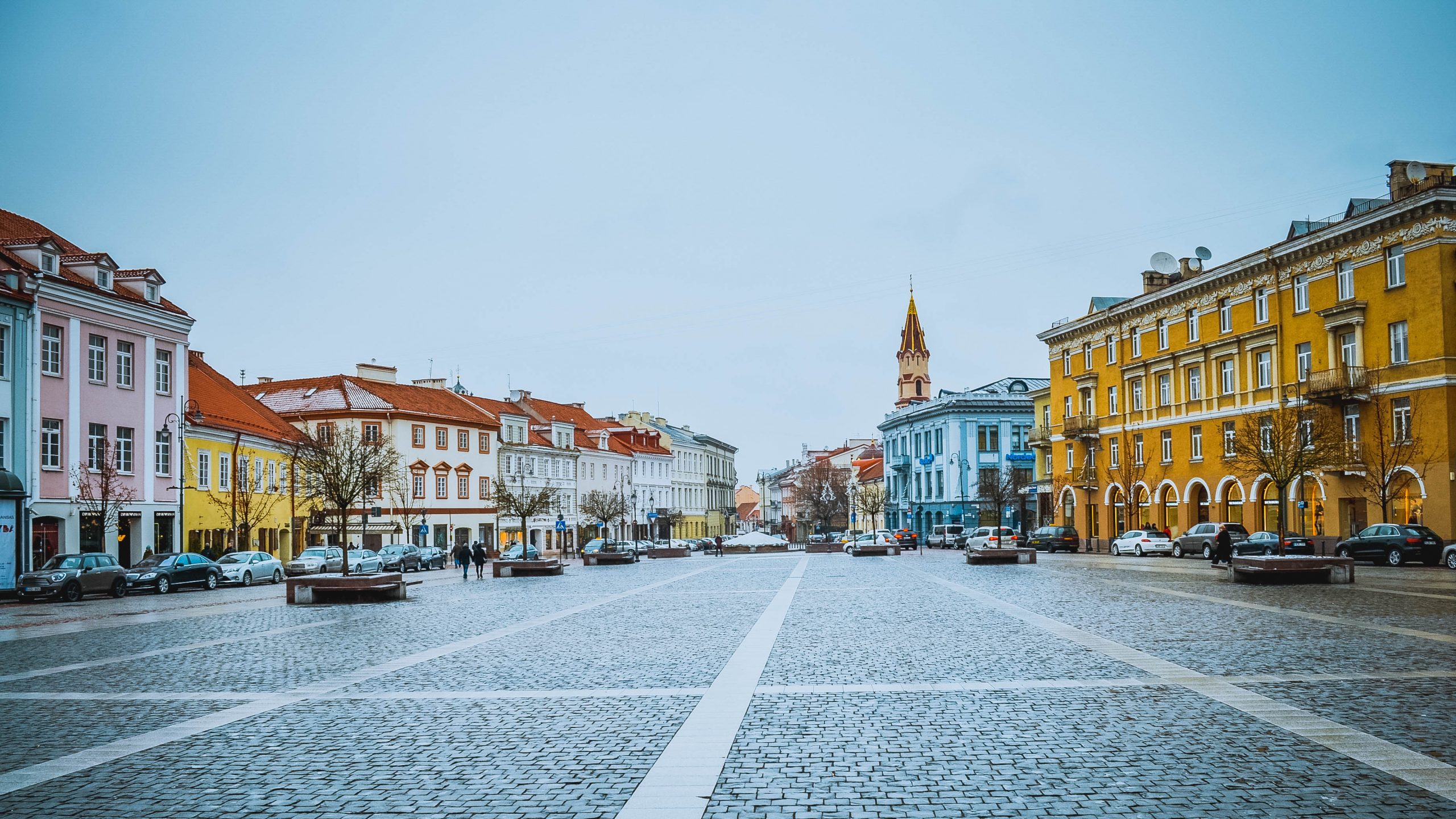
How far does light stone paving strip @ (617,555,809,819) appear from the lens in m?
7.12

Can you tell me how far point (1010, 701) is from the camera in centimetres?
1088

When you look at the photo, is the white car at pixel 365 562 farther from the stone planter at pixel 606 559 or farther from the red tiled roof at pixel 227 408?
the stone planter at pixel 606 559

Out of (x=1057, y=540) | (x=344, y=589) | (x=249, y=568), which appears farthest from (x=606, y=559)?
(x=344, y=589)

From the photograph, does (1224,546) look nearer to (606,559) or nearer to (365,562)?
(606,559)

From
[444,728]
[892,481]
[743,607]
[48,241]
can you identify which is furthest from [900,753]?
[892,481]

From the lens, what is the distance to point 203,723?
10.5m

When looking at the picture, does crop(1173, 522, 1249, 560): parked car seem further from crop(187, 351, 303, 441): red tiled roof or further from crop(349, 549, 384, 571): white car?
crop(187, 351, 303, 441): red tiled roof

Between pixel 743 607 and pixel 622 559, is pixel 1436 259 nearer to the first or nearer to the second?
pixel 743 607

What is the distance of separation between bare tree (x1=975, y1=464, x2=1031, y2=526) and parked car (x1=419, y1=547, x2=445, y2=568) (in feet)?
144

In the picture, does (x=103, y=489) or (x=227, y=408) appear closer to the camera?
(x=103, y=489)

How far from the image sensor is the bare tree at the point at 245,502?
50094mm

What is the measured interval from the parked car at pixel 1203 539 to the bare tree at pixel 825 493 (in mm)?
69442

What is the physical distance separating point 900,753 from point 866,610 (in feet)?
45.8

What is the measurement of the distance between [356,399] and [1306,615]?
2603 inches
